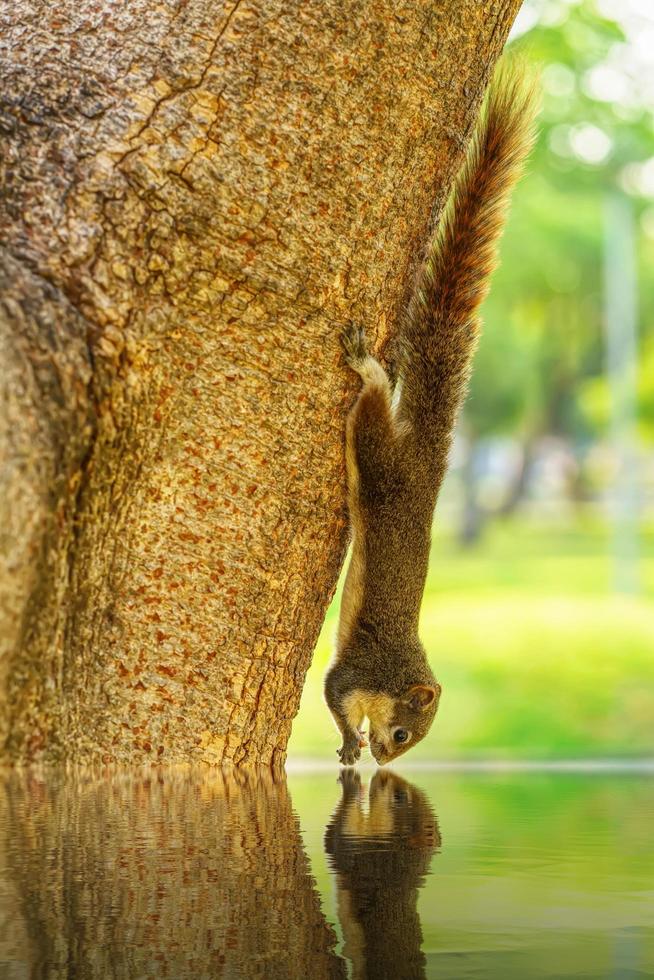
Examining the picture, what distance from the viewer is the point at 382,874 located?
0.92 meters

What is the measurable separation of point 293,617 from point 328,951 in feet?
1.67

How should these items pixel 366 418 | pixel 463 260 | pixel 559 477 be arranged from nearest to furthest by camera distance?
pixel 366 418 → pixel 463 260 → pixel 559 477

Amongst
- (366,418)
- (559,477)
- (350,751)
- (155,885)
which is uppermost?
(559,477)

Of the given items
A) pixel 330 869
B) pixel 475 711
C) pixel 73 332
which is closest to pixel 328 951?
pixel 330 869

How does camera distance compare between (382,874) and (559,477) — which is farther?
(559,477)

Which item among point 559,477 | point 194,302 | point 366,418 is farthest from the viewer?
point 559,477

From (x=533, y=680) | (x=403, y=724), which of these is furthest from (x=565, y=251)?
(x=403, y=724)

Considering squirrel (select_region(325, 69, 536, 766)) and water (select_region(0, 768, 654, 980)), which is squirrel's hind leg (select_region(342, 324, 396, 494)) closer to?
squirrel (select_region(325, 69, 536, 766))

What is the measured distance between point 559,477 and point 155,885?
2079 centimetres

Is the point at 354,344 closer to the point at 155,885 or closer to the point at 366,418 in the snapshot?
the point at 366,418

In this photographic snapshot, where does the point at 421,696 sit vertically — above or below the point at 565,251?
below

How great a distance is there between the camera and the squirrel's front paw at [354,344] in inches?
49.1

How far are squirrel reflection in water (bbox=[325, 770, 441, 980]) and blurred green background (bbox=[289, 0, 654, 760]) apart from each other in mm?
592

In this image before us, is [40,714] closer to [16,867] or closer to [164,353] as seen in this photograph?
[16,867]
